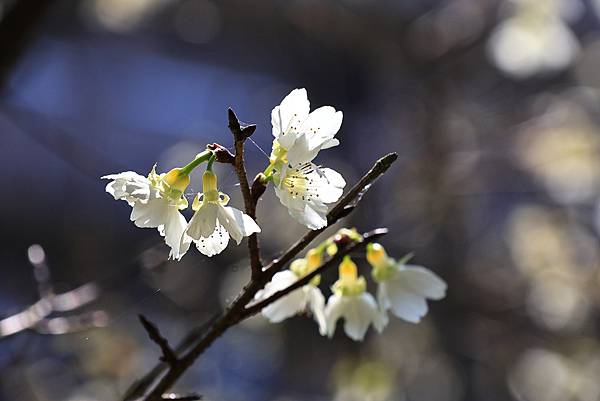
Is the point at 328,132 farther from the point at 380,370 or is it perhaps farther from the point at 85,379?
the point at 380,370

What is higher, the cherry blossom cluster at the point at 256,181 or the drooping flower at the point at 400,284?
the cherry blossom cluster at the point at 256,181

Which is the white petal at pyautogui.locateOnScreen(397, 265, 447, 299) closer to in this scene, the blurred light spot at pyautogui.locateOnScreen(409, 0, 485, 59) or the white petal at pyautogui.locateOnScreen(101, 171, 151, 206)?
the white petal at pyautogui.locateOnScreen(101, 171, 151, 206)

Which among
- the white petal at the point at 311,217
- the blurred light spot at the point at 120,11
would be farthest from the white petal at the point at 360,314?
the blurred light spot at the point at 120,11

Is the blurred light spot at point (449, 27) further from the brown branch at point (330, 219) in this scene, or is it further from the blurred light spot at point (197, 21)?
the brown branch at point (330, 219)

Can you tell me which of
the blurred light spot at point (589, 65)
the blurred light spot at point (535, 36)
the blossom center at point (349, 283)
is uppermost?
the blossom center at point (349, 283)

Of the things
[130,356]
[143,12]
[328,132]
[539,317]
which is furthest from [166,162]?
[328,132]

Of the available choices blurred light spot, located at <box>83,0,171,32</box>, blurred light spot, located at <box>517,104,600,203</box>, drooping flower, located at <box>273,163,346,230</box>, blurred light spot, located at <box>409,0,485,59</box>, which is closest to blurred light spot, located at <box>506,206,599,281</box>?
blurred light spot, located at <box>517,104,600,203</box>
